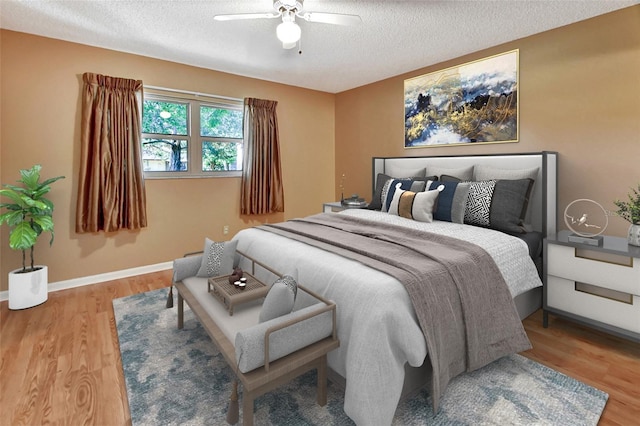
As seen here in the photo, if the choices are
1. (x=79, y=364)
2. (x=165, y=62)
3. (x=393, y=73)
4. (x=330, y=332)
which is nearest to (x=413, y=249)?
(x=330, y=332)

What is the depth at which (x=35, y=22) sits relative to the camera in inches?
117

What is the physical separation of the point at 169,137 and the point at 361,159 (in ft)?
9.05

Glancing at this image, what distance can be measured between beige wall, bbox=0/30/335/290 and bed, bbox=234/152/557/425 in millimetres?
1729

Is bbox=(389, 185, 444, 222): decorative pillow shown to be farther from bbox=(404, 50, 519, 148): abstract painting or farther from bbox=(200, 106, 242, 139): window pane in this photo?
bbox=(200, 106, 242, 139): window pane

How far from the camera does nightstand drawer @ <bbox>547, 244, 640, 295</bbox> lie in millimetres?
2137

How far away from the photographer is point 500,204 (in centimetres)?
282

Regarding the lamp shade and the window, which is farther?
the window

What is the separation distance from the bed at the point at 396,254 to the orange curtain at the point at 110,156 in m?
1.74

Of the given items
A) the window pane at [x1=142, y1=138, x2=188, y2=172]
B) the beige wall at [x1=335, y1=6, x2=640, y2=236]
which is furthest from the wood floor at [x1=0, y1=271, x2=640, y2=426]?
the window pane at [x1=142, y1=138, x2=188, y2=172]

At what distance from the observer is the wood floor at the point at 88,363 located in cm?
172

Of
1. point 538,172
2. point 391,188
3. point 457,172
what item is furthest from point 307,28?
point 538,172

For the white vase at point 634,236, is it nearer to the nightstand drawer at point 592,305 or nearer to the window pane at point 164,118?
the nightstand drawer at point 592,305

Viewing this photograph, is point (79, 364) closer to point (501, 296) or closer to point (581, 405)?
point (501, 296)

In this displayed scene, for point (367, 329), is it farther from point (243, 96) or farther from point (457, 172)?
point (243, 96)
